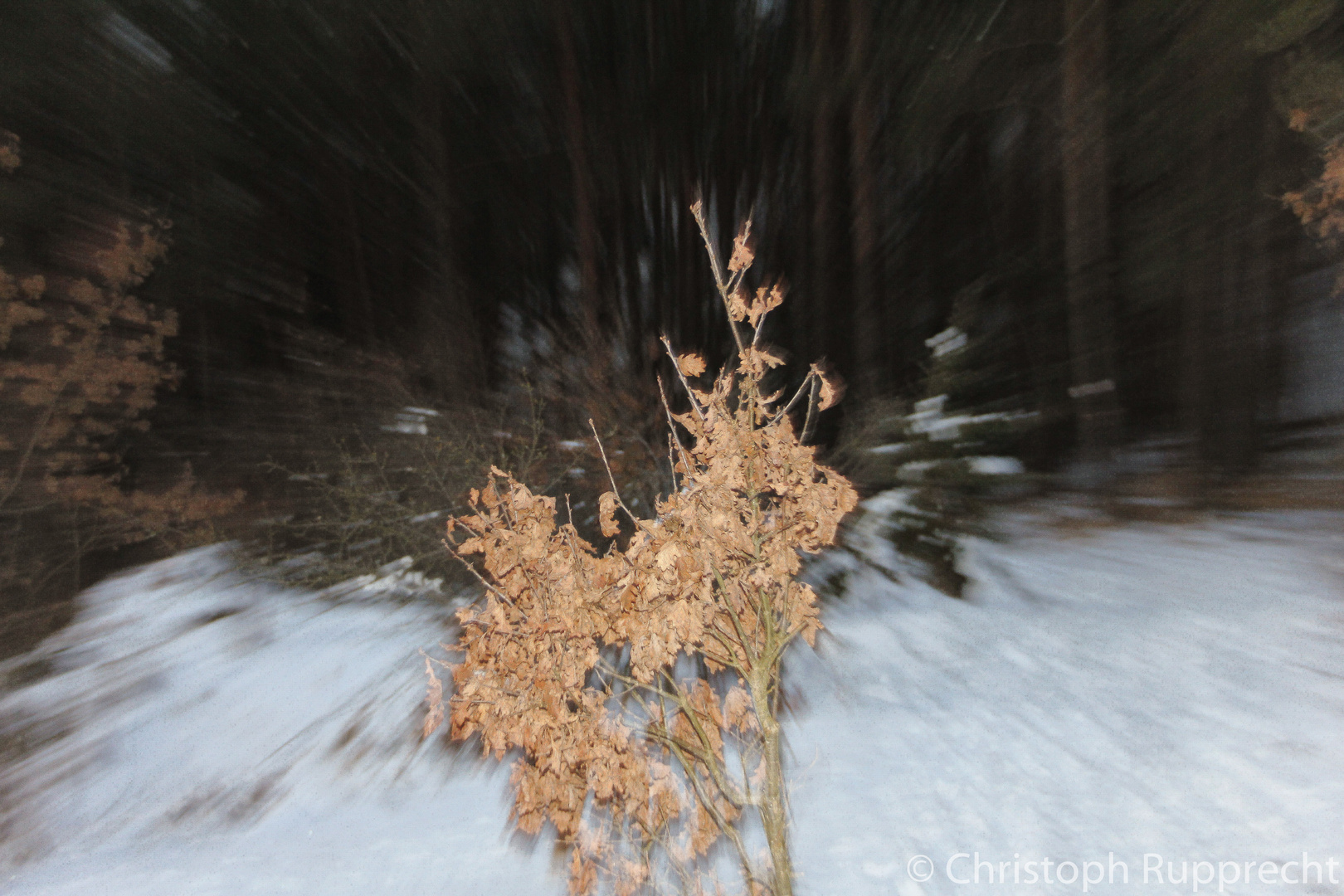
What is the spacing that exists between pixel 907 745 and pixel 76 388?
376 inches

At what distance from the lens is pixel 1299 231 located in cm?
699

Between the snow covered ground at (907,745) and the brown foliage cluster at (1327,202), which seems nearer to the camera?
the snow covered ground at (907,745)

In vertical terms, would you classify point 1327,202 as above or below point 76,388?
above

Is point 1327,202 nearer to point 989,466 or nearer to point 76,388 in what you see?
point 989,466

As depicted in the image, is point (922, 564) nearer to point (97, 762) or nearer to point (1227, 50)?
point (1227, 50)

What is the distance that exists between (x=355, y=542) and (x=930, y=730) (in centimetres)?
646

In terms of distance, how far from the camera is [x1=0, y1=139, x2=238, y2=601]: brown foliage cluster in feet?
23.2

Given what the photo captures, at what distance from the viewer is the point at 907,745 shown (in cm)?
366

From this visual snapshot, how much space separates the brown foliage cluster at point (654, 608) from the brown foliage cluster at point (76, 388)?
7983mm

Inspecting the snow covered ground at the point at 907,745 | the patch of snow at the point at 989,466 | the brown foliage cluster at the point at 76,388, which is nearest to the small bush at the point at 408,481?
the snow covered ground at the point at 907,745

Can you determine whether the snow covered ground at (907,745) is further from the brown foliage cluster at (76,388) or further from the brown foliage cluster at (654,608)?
the brown foliage cluster at (76,388)

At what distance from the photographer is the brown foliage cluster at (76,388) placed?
7.08 meters

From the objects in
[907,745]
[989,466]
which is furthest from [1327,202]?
[907,745]

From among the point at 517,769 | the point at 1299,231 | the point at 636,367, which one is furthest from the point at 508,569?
the point at 1299,231
